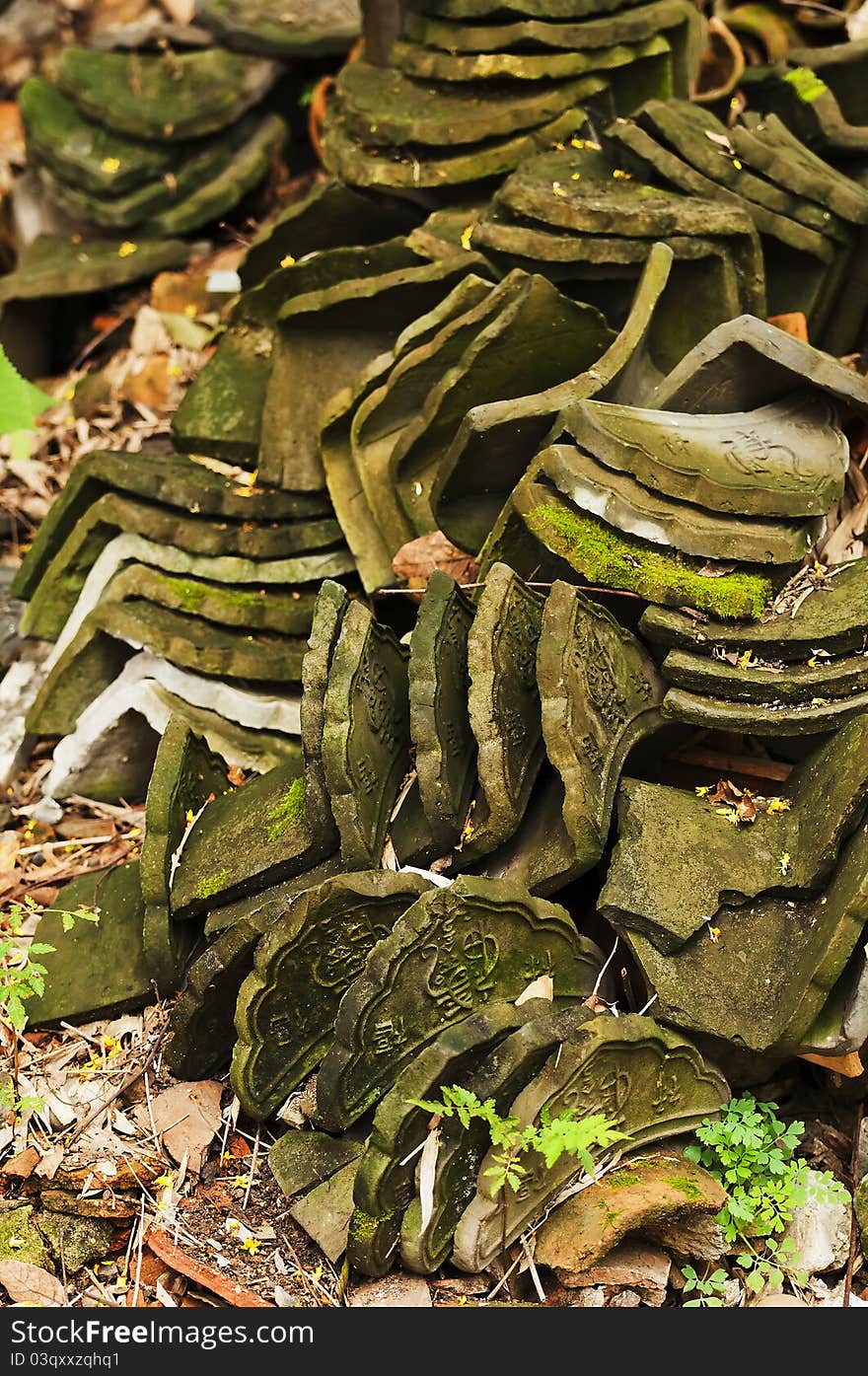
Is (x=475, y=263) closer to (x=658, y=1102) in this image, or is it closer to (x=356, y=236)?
(x=356, y=236)

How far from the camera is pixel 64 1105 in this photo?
4355 mm

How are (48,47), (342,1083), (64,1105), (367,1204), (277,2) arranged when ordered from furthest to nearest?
(48,47), (277,2), (64,1105), (342,1083), (367,1204)

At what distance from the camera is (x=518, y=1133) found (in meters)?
3.52

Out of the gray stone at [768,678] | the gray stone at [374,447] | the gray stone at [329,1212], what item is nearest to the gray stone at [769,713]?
the gray stone at [768,678]

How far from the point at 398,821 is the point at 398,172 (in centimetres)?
295

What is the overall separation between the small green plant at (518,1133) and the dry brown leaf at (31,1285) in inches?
48.2

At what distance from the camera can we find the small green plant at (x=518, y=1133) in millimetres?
3422

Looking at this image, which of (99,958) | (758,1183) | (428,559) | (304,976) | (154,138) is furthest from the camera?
(154,138)

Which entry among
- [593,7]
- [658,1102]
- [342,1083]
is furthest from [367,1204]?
[593,7]

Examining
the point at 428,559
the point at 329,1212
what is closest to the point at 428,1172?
the point at 329,1212

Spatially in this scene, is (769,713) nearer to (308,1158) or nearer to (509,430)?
(509,430)

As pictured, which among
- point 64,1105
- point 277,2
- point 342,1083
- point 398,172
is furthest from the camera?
point 277,2

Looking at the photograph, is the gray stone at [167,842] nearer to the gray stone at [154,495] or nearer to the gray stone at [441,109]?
the gray stone at [154,495]

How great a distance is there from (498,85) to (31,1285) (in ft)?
16.1
